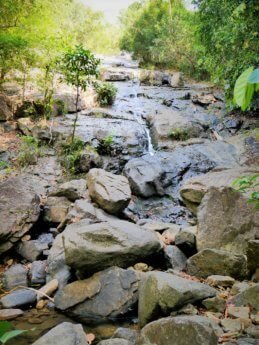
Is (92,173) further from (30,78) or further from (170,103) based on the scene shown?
(170,103)

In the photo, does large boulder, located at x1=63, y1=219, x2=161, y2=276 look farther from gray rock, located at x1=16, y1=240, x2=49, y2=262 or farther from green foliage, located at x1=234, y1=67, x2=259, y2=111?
green foliage, located at x1=234, y1=67, x2=259, y2=111

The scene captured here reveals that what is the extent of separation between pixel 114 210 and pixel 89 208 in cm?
58

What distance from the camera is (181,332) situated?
2.74 meters

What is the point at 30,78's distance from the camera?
11023mm

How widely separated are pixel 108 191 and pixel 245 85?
248 inches

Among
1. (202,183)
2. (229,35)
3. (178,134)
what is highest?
(229,35)

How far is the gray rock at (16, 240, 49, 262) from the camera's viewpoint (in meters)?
5.94

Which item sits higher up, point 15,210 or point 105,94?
point 105,94

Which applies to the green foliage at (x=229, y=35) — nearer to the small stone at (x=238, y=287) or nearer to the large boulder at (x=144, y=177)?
the large boulder at (x=144, y=177)

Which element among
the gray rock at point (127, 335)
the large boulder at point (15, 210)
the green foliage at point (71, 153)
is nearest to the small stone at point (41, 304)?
the gray rock at point (127, 335)

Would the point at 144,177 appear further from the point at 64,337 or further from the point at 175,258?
the point at 64,337

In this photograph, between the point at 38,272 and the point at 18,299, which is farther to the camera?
the point at 38,272

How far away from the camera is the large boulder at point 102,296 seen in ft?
14.1

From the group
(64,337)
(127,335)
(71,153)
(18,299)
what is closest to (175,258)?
(127,335)
